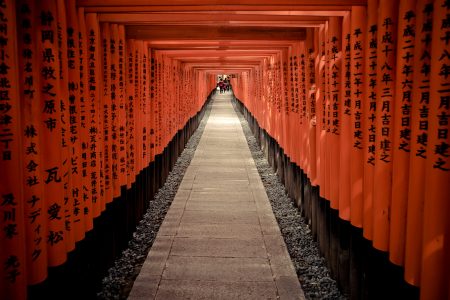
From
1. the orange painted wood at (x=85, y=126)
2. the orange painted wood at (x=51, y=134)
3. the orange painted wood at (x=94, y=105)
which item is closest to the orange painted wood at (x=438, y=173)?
the orange painted wood at (x=51, y=134)

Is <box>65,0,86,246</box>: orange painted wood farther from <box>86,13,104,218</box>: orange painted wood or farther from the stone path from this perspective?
the stone path

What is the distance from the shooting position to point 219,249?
732 cm

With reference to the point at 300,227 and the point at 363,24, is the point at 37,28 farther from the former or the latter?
the point at 300,227

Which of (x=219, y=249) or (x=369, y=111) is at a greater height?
(x=369, y=111)

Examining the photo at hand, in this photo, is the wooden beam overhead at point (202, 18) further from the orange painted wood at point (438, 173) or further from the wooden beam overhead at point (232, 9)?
the orange painted wood at point (438, 173)

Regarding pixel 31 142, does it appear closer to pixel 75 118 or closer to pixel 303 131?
pixel 75 118

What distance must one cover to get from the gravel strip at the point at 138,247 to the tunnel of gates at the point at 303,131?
0.23 metres

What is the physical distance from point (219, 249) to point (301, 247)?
141 centimetres

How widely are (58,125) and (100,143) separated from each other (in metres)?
1.75

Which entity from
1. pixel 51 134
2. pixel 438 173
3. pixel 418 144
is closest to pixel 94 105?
pixel 51 134

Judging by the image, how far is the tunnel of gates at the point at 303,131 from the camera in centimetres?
321

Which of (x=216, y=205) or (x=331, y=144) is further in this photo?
(x=216, y=205)

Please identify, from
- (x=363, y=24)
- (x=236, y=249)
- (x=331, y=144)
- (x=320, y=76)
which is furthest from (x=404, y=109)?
(x=236, y=249)

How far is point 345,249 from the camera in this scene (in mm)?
5613
